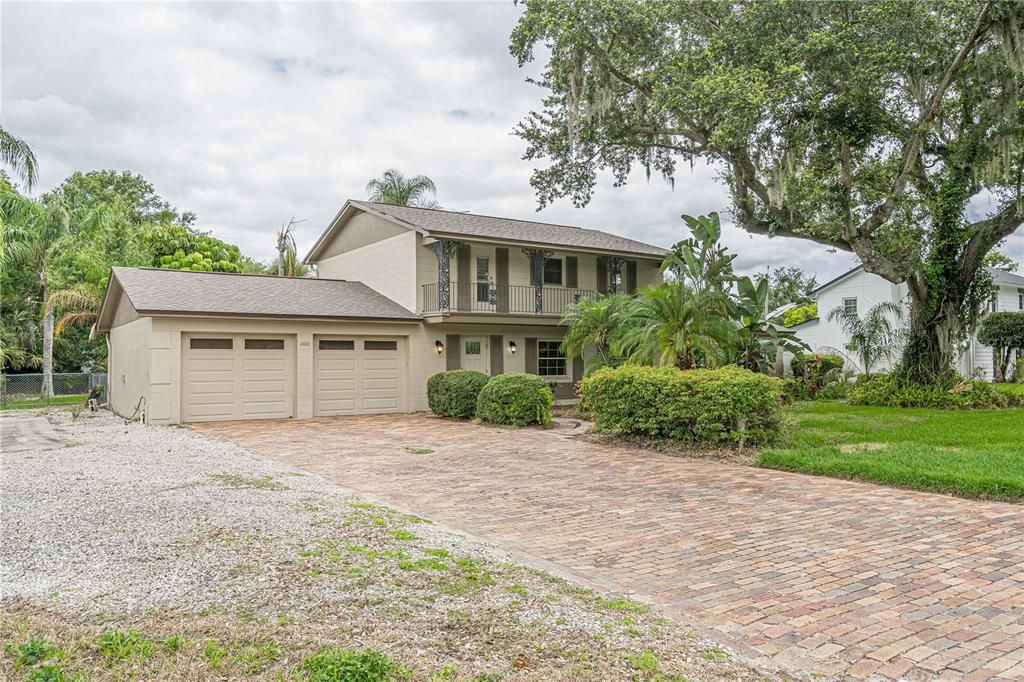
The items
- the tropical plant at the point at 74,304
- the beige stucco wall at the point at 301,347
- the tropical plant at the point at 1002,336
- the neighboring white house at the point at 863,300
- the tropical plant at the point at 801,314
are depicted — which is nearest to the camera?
the beige stucco wall at the point at 301,347

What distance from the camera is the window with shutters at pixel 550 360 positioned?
72.4ft

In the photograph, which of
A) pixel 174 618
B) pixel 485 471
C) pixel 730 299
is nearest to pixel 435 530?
pixel 174 618

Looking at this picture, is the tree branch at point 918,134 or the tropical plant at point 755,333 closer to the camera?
the tropical plant at point 755,333

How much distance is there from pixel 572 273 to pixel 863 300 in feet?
52.4

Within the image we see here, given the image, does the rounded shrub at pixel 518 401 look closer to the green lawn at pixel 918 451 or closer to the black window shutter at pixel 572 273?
the green lawn at pixel 918 451

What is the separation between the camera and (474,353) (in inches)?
814

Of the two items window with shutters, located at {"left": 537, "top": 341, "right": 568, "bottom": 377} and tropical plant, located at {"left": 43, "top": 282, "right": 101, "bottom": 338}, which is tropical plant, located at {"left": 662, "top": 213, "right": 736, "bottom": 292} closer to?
window with shutters, located at {"left": 537, "top": 341, "right": 568, "bottom": 377}

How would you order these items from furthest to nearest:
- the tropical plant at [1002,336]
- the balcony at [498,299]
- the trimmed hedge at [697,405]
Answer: the tropical plant at [1002,336], the balcony at [498,299], the trimmed hedge at [697,405]

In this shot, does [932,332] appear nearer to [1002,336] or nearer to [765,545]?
[1002,336]

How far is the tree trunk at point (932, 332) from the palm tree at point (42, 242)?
2768cm

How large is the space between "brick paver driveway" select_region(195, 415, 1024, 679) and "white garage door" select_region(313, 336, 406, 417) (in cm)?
747

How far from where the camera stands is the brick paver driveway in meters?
3.72

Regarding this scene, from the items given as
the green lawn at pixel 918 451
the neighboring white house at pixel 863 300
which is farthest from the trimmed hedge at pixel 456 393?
the neighboring white house at pixel 863 300

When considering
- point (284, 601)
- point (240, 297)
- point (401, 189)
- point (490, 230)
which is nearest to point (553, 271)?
point (490, 230)
